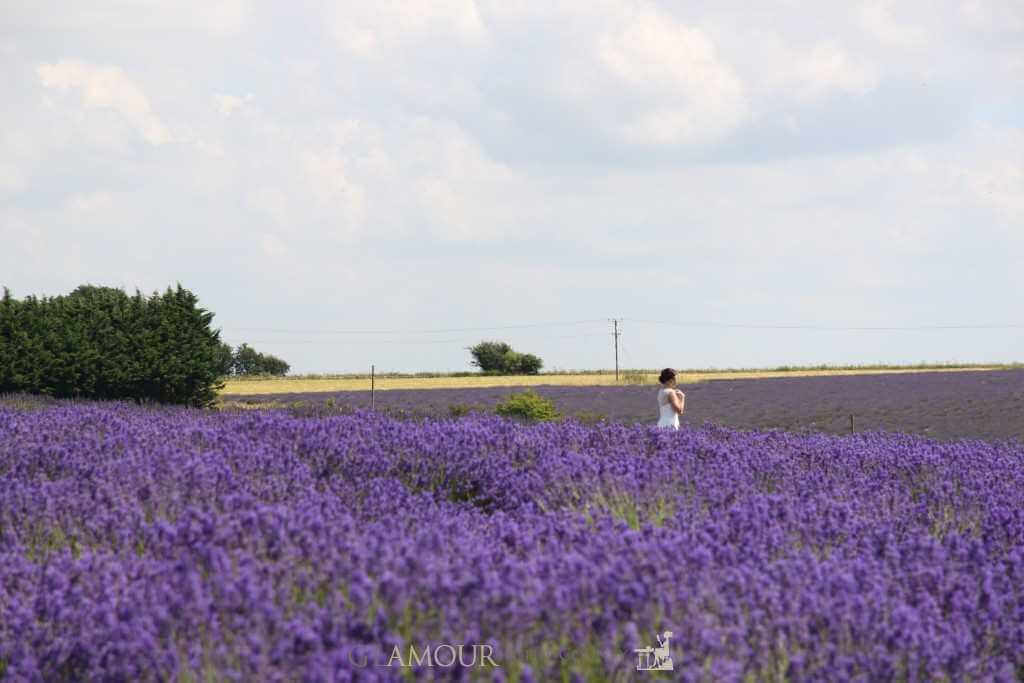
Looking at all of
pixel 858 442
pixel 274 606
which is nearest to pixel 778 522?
pixel 274 606

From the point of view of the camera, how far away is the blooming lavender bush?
3.12m

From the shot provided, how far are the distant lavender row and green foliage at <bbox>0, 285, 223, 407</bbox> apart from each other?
7.52 ft

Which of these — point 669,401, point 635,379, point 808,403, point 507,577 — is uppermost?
point 635,379

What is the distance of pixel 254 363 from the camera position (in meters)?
56.5

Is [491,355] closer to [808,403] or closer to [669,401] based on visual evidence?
[808,403]

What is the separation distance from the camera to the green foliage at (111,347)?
58.4ft

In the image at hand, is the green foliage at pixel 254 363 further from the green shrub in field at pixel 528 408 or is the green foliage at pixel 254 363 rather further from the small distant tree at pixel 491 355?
the green shrub in field at pixel 528 408

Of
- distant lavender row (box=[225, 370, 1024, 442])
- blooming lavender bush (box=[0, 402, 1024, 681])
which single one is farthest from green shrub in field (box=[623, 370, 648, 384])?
blooming lavender bush (box=[0, 402, 1024, 681])

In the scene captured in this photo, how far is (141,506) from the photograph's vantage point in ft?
16.2

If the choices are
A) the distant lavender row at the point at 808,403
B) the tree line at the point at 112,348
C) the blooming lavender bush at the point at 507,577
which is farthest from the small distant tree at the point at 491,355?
the blooming lavender bush at the point at 507,577

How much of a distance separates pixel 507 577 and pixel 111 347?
1667cm

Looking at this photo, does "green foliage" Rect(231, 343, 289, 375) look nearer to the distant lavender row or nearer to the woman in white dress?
the distant lavender row

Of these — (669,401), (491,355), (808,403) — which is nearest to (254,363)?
(491,355)

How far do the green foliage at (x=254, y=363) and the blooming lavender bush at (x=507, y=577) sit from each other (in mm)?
50547
